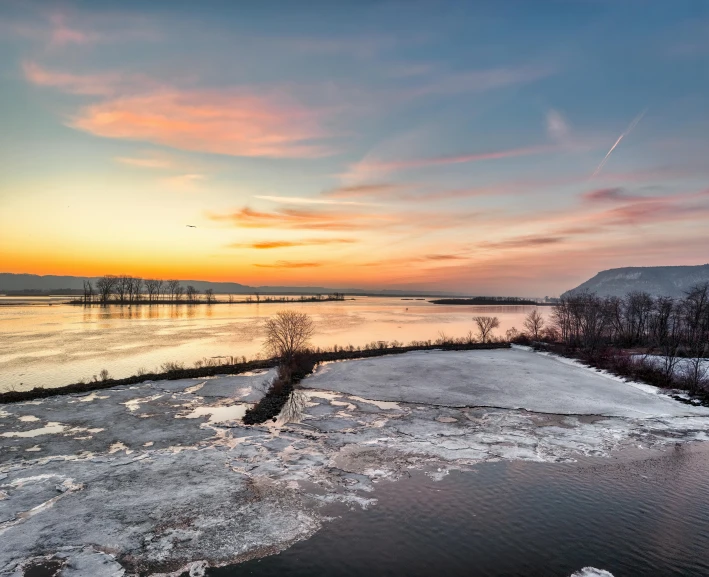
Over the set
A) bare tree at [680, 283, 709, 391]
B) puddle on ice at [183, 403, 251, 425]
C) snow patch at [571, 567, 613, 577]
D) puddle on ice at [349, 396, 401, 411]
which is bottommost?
puddle on ice at [349, 396, 401, 411]

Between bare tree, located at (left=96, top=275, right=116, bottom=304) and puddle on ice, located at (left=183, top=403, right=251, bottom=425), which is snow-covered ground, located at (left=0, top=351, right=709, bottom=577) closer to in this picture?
puddle on ice, located at (left=183, top=403, right=251, bottom=425)

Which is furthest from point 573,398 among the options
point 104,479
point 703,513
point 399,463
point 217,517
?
point 104,479

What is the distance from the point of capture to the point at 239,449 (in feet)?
48.3

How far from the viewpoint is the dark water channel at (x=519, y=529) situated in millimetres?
8477

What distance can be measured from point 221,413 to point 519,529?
1433 cm

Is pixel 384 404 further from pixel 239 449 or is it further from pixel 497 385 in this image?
→ pixel 239 449

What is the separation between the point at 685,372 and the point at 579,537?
28259 mm

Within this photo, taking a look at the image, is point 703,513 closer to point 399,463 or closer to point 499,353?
point 399,463

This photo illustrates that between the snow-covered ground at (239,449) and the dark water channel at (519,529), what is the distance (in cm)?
79

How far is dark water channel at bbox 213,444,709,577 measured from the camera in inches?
334

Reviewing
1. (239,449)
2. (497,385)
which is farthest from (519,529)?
(497,385)

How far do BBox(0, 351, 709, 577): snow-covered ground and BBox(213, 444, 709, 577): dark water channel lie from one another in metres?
0.79

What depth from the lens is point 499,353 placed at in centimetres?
4122

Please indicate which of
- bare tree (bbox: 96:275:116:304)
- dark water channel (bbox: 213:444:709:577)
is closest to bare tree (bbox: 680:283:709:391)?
dark water channel (bbox: 213:444:709:577)
